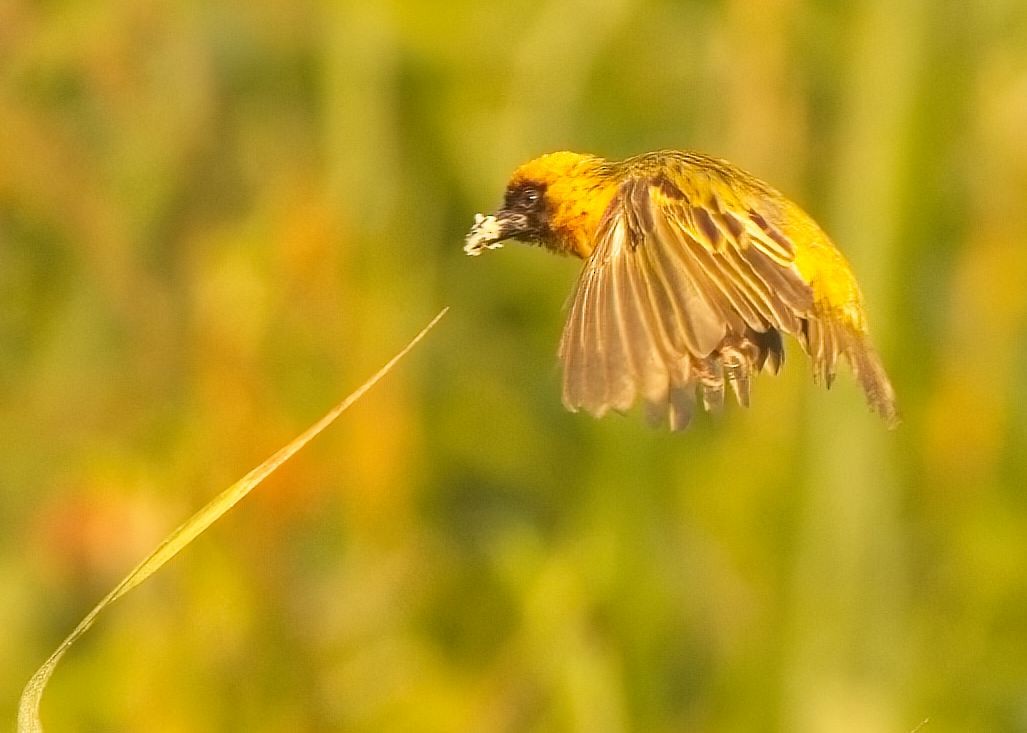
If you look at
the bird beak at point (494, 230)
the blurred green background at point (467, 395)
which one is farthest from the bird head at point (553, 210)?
the blurred green background at point (467, 395)

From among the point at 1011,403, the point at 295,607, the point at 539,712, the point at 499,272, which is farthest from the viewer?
the point at 499,272

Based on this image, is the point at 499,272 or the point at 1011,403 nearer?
the point at 1011,403

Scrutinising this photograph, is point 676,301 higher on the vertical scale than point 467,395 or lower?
higher

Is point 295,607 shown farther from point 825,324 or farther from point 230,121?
point 825,324

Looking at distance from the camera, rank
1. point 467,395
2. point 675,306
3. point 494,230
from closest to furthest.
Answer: point 675,306 < point 494,230 < point 467,395

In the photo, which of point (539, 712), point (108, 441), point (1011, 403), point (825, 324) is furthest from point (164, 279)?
point (825, 324)

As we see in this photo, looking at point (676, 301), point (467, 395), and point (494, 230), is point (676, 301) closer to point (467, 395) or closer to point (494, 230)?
point (494, 230)

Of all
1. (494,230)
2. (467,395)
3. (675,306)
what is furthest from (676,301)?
(467,395)

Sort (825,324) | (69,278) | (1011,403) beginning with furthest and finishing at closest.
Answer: (69,278) < (1011,403) < (825,324)
